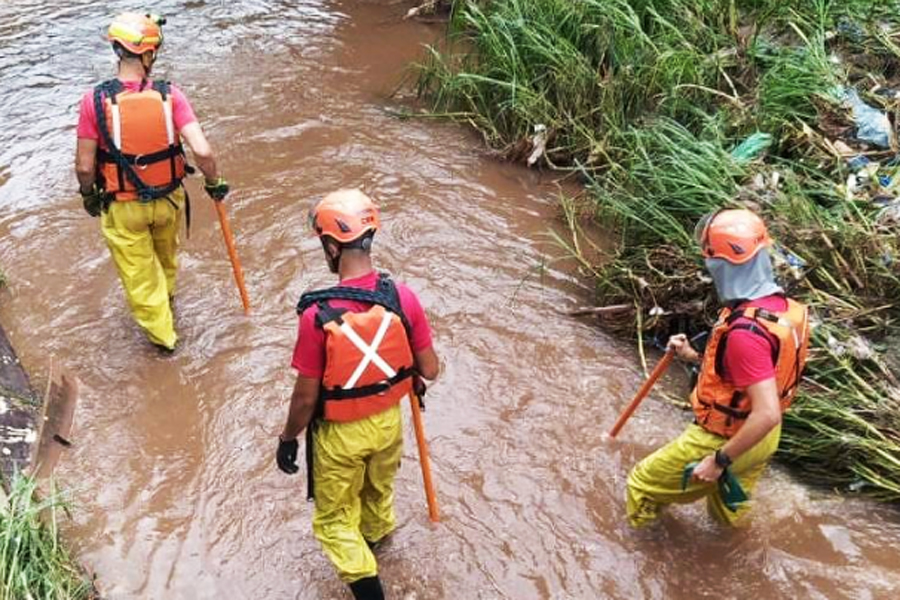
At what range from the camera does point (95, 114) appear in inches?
181

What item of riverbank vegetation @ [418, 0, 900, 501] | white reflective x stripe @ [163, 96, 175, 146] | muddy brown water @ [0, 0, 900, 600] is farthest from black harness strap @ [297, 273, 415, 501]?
riverbank vegetation @ [418, 0, 900, 501]

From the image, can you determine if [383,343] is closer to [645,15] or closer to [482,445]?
[482,445]

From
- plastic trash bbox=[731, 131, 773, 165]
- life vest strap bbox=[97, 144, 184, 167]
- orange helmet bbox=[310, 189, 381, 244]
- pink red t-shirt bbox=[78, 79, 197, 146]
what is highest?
orange helmet bbox=[310, 189, 381, 244]

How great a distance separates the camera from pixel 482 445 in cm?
481

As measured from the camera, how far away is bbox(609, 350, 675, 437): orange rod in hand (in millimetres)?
4031

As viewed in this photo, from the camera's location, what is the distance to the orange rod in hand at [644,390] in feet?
13.2

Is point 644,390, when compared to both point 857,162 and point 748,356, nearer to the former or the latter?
point 748,356

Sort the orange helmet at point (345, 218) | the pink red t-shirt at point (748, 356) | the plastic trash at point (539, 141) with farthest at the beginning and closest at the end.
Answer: the plastic trash at point (539, 141) < the pink red t-shirt at point (748, 356) < the orange helmet at point (345, 218)

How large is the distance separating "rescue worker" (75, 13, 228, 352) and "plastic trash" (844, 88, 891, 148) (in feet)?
13.8

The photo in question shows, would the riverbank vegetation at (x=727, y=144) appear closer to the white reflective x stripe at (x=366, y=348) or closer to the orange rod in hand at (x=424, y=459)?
the orange rod in hand at (x=424, y=459)

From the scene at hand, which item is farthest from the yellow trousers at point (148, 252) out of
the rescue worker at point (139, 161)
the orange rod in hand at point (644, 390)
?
the orange rod in hand at point (644, 390)

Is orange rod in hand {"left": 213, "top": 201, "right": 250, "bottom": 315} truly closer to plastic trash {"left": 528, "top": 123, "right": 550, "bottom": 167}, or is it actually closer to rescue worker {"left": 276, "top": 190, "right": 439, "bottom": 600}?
rescue worker {"left": 276, "top": 190, "right": 439, "bottom": 600}

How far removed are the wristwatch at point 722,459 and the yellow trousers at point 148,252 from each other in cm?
330

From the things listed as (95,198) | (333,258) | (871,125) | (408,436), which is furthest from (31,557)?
(871,125)
